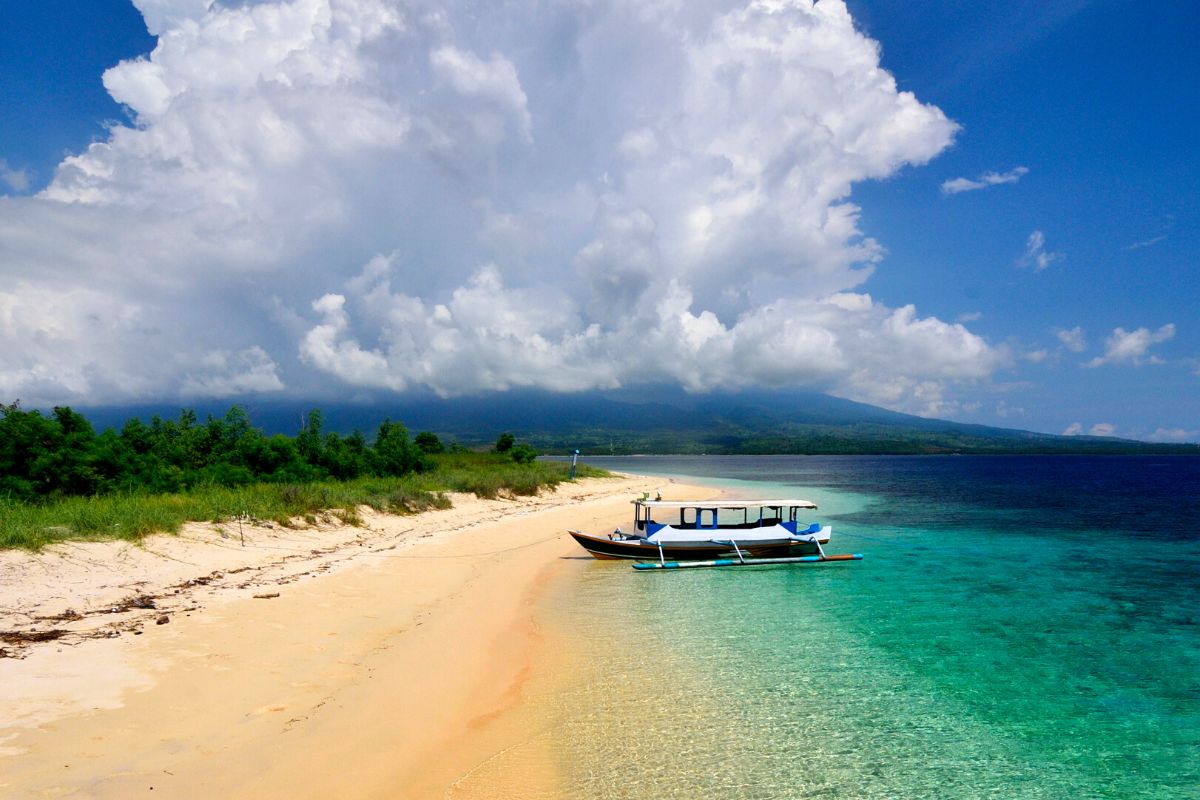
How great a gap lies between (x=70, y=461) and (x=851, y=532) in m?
35.5

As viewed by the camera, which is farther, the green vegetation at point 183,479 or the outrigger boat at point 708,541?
the outrigger boat at point 708,541

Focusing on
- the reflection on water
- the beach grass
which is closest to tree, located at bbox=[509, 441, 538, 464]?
the beach grass

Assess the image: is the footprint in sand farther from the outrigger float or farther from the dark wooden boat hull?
the dark wooden boat hull

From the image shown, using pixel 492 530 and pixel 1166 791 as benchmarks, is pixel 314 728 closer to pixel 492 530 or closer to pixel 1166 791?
pixel 1166 791

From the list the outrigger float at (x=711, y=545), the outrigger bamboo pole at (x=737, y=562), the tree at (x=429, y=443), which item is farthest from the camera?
the tree at (x=429, y=443)

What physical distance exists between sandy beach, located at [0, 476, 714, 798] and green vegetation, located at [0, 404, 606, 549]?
4.40ft

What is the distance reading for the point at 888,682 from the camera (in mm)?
10828

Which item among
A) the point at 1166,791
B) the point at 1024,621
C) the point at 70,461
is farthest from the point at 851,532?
the point at 70,461

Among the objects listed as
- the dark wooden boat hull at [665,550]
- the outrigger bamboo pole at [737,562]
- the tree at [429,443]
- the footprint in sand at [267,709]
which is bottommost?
the outrigger bamboo pole at [737,562]

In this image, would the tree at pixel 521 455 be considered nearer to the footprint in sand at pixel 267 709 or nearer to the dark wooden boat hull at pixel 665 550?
the dark wooden boat hull at pixel 665 550

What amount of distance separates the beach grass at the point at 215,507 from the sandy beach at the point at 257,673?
65 cm

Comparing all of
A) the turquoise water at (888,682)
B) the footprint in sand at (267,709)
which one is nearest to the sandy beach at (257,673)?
the footprint in sand at (267,709)

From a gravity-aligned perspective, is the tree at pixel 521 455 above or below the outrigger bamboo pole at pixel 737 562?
above

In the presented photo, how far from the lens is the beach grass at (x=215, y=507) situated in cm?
1471
